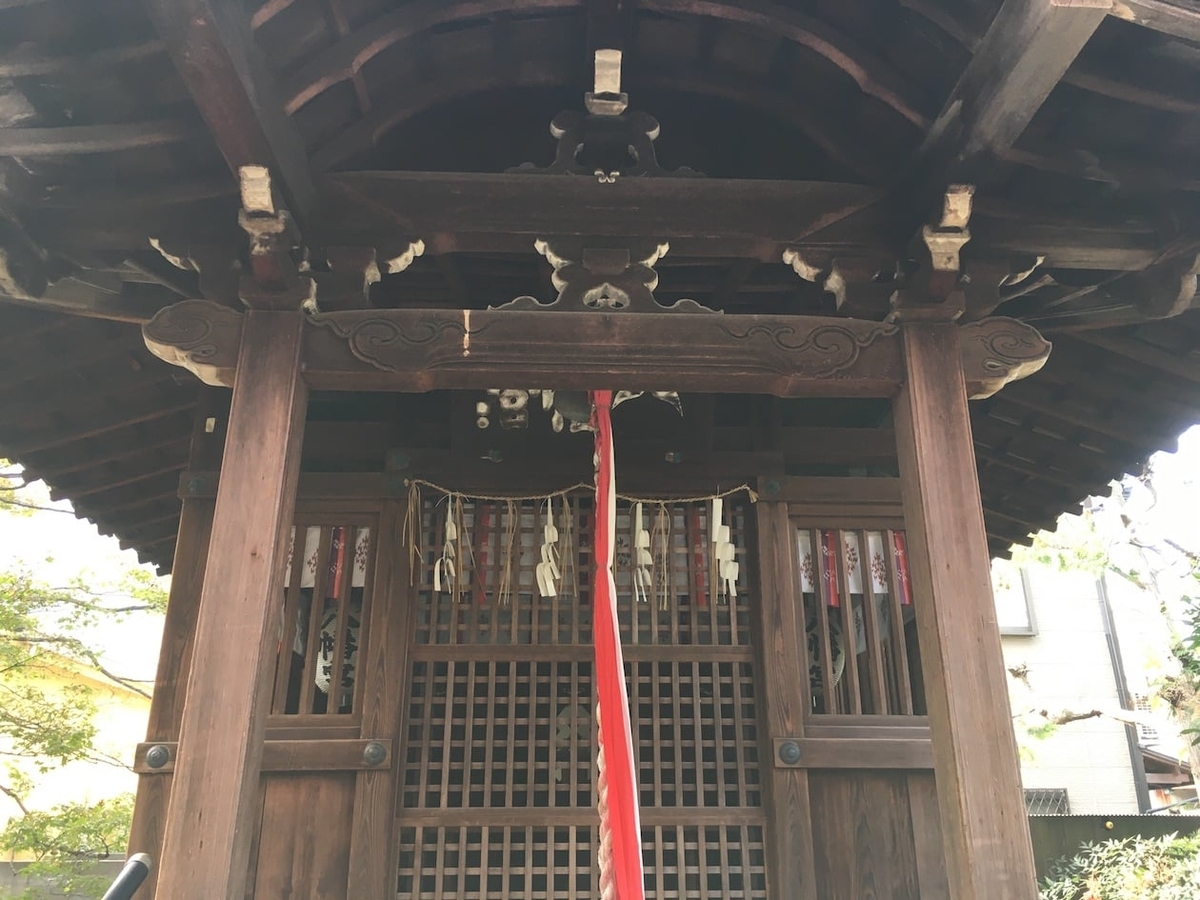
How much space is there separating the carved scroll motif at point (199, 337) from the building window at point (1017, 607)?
1839 cm

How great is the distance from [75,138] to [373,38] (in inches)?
45.6

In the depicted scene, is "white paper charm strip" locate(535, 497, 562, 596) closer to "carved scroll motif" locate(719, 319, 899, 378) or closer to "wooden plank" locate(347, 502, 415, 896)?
"wooden plank" locate(347, 502, 415, 896)

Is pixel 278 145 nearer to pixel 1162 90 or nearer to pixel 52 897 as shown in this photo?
pixel 1162 90

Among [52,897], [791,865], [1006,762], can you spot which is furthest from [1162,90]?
[52,897]

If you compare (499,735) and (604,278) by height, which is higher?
(604,278)

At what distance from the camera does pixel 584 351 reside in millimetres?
3590

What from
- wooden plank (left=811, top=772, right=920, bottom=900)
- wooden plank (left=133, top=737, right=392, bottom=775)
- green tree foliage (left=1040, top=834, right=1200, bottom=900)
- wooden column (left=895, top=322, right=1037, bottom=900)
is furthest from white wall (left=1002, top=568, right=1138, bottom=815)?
wooden column (left=895, top=322, right=1037, bottom=900)

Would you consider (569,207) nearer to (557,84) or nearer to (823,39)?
(557,84)

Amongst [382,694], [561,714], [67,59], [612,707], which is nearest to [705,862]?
[561,714]

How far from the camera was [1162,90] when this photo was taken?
10.7ft

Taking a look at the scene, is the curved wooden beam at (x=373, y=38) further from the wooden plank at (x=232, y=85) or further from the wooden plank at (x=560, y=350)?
the wooden plank at (x=560, y=350)

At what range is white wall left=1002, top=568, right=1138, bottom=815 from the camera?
17844 millimetres

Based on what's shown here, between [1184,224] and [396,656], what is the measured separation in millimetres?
4279

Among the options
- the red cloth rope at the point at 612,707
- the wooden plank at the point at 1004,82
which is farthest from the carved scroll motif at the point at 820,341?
the red cloth rope at the point at 612,707
